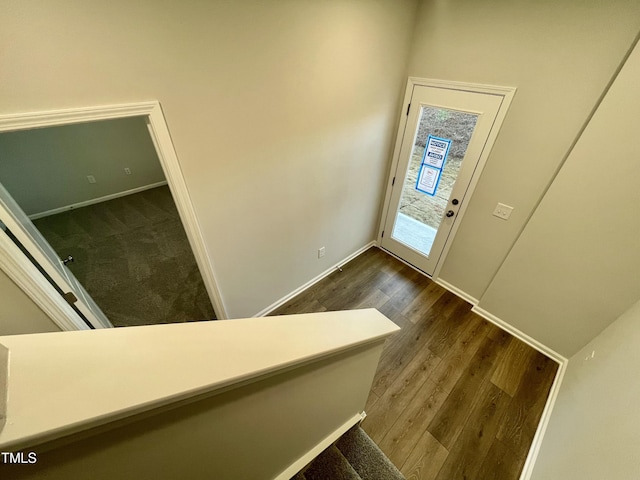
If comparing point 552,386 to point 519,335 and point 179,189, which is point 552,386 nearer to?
point 519,335

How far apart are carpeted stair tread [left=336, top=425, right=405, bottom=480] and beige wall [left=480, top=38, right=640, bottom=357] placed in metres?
1.80

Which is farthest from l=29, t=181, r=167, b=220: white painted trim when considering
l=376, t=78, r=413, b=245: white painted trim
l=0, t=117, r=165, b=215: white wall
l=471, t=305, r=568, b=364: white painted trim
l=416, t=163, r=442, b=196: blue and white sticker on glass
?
l=471, t=305, r=568, b=364: white painted trim

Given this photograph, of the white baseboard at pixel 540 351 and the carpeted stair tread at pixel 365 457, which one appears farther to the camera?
the white baseboard at pixel 540 351

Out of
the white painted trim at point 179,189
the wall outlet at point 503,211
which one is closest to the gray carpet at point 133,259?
the white painted trim at point 179,189

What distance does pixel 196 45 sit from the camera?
4.00ft

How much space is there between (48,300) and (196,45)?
4.70 ft

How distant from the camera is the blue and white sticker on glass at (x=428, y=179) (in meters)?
2.51

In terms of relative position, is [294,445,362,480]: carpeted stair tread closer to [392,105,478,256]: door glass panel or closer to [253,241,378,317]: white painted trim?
[253,241,378,317]: white painted trim

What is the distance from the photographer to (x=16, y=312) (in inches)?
42.8

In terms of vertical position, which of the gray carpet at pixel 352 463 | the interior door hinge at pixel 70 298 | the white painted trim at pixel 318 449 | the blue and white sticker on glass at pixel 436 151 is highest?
the blue and white sticker on glass at pixel 436 151

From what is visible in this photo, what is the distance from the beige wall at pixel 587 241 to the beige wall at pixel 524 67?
0.39 ft

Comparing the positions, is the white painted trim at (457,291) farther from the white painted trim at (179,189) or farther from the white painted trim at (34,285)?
the white painted trim at (34,285)

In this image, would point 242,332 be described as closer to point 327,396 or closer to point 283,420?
point 283,420

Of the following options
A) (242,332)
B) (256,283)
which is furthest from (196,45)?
(256,283)
